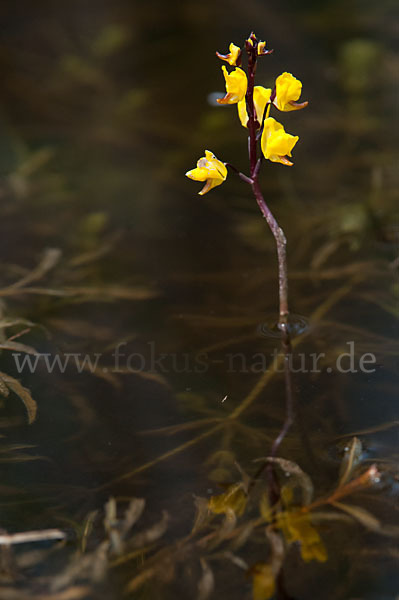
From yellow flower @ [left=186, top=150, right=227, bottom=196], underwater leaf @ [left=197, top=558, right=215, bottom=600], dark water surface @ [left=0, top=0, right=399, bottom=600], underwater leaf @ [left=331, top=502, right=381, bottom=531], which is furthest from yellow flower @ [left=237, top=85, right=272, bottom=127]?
underwater leaf @ [left=197, top=558, right=215, bottom=600]

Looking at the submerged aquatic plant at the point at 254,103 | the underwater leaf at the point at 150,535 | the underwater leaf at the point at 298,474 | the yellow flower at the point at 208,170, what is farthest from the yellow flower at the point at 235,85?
the underwater leaf at the point at 150,535

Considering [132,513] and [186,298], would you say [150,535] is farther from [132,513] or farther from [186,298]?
[186,298]

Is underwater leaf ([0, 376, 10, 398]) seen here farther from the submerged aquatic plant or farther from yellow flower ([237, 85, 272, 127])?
yellow flower ([237, 85, 272, 127])

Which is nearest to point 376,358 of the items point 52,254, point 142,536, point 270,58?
point 142,536

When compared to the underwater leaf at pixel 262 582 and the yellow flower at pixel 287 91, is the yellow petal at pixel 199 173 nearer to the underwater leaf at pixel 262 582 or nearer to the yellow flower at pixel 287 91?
the yellow flower at pixel 287 91

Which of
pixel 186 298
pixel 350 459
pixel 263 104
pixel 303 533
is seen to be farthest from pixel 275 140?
pixel 303 533

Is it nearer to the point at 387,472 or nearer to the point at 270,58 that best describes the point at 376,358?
the point at 387,472
